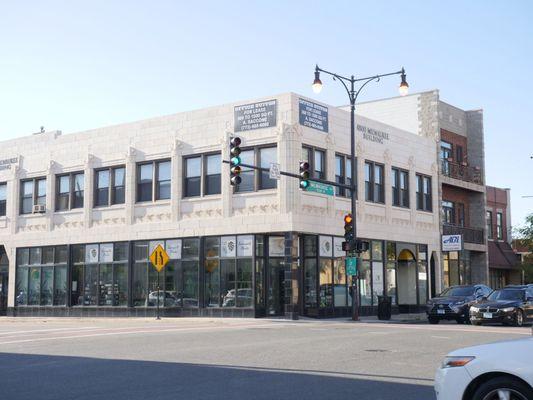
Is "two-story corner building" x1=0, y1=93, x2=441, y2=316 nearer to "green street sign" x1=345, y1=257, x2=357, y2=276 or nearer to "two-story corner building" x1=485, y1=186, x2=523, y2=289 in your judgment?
"green street sign" x1=345, y1=257, x2=357, y2=276

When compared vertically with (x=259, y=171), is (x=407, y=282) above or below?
below

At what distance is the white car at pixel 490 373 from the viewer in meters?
6.95

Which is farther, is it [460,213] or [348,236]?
[460,213]

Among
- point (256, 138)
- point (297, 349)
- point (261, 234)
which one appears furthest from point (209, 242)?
point (297, 349)

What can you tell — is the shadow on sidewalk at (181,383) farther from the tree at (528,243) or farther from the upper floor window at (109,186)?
the tree at (528,243)

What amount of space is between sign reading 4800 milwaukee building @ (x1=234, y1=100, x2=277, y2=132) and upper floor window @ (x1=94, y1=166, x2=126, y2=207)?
289 inches

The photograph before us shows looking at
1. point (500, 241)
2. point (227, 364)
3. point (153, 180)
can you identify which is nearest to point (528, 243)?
point (500, 241)

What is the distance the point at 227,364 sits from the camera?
13656 millimetres

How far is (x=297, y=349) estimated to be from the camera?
643 inches

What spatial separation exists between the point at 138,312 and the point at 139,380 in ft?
81.7

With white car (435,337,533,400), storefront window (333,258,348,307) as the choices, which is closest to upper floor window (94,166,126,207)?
storefront window (333,258,348,307)

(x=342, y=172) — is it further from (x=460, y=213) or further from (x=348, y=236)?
(x=460, y=213)

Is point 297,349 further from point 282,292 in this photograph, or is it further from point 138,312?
point 138,312

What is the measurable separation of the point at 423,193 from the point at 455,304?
40.4 feet
